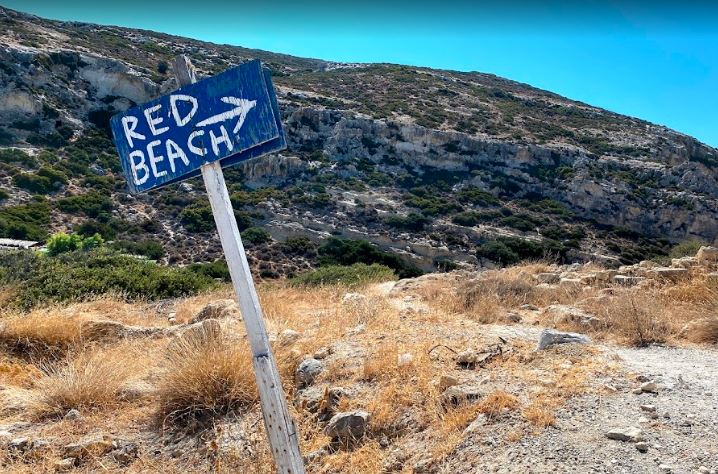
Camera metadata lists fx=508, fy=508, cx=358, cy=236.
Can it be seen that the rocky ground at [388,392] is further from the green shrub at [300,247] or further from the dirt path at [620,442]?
the green shrub at [300,247]

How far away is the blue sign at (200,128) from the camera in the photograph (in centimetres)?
214

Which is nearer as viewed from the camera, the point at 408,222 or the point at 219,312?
the point at 219,312

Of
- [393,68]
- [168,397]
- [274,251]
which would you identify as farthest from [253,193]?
[393,68]

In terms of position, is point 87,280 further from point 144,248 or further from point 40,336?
point 144,248

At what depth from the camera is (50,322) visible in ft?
16.6

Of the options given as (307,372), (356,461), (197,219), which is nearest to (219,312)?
(307,372)

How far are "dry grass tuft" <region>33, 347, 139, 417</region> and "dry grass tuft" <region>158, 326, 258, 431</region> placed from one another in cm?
44

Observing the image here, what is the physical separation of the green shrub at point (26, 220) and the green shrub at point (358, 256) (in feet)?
39.5

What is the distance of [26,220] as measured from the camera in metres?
22.7

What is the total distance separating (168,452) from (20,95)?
3552 cm

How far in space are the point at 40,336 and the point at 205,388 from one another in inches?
99.0

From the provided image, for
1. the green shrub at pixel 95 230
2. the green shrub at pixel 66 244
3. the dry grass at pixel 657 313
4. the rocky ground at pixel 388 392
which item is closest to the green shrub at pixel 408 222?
the green shrub at pixel 95 230

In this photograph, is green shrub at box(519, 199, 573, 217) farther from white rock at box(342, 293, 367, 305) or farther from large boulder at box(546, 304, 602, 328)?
Result: large boulder at box(546, 304, 602, 328)

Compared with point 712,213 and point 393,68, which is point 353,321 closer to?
point 712,213
